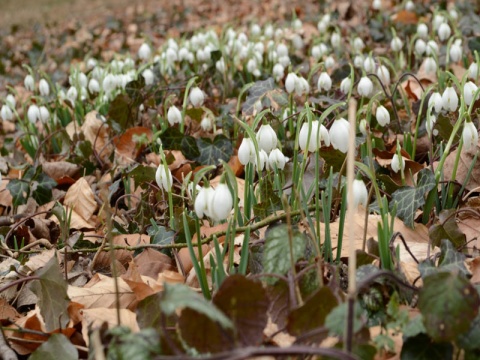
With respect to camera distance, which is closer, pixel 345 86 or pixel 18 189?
pixel 18 189

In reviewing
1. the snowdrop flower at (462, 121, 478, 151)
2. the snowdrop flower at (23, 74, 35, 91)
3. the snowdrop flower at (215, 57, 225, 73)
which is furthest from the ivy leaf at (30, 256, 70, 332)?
the snowdrop flower at (215, 57, 225, 73)

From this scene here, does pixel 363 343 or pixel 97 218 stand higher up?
pixel 363 343

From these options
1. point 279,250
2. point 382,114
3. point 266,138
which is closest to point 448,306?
point 279,250

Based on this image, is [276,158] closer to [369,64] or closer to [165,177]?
[165,177]

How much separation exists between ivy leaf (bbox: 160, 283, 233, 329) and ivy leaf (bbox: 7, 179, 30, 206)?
Result: 168 cm

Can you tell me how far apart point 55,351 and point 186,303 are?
52cm

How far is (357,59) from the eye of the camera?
3.20m

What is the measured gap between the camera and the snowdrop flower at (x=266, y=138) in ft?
5.54

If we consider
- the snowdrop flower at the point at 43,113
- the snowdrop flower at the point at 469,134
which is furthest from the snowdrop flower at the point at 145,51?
the snowdrop flower at the point at 469,134

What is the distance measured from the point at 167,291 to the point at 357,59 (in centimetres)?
242

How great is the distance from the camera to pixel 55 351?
134 centimetres

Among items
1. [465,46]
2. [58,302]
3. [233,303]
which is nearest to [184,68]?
[465,46]

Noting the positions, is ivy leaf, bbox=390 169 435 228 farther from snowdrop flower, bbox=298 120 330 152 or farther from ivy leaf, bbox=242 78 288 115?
ivy leaf, bbox=242 78 288 115

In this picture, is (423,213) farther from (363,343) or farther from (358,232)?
(363,343)
